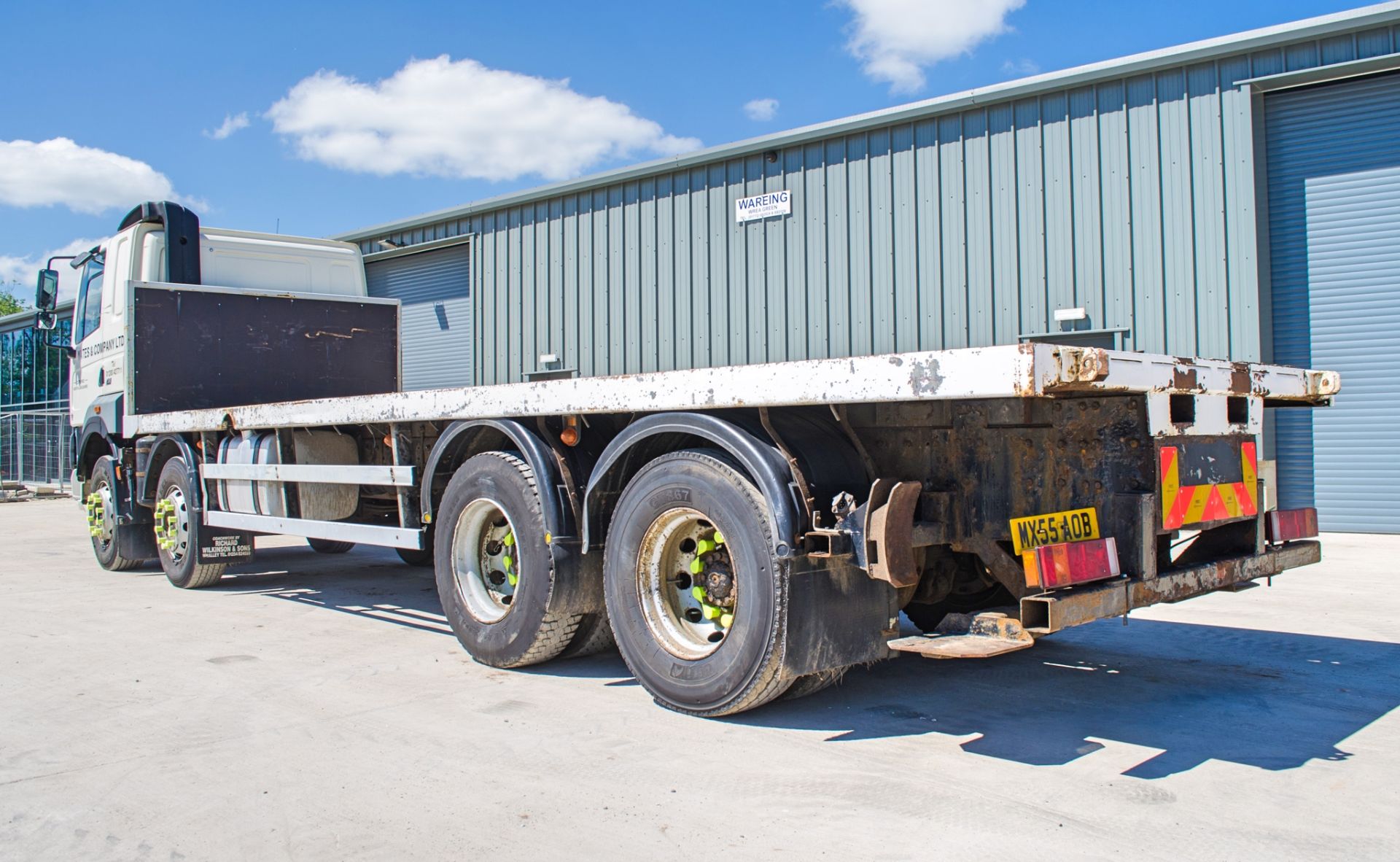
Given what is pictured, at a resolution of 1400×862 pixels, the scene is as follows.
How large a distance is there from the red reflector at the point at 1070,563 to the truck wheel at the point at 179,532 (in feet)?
22.8

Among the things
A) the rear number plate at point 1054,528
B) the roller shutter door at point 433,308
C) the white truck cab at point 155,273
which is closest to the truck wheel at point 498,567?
the rear number plate at point 1054,528

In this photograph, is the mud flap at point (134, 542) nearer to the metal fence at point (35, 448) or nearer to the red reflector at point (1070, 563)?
the red reflector at point (1070, 563)

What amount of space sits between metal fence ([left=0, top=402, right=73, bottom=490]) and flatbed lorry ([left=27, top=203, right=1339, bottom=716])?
2133 centimetres

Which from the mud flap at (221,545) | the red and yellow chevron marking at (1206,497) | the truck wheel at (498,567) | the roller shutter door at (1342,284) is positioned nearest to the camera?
the red and yellow chevron marking at (1206,497)

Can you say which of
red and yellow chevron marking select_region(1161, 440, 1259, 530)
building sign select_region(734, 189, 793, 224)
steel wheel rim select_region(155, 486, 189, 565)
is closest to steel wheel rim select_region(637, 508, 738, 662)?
red and yellow chevron marking select_region(1161, 440, 1259, 530)

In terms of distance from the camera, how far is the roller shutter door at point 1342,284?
10.6 metres

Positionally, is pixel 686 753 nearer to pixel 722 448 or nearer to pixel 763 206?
pixel 722 448

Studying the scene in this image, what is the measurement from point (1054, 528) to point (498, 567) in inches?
118

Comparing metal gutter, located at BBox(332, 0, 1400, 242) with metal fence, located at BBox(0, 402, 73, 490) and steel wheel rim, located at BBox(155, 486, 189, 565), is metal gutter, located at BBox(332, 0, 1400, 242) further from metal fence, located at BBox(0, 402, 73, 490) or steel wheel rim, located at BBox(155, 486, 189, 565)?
metal fence, located at BBox(0, 402, 73, 490)

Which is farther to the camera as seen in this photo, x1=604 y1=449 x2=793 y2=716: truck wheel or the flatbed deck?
x1=604 y1=449 x2=793 y2=716: truck wheel

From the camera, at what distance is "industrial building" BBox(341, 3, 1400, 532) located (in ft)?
34.8

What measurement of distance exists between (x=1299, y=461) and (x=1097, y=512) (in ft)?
28.4

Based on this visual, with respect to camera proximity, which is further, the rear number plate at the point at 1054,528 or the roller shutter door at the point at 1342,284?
the roller shutter door at the point at 1342,284

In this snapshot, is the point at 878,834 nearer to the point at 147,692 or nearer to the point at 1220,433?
the point at 1220,433
